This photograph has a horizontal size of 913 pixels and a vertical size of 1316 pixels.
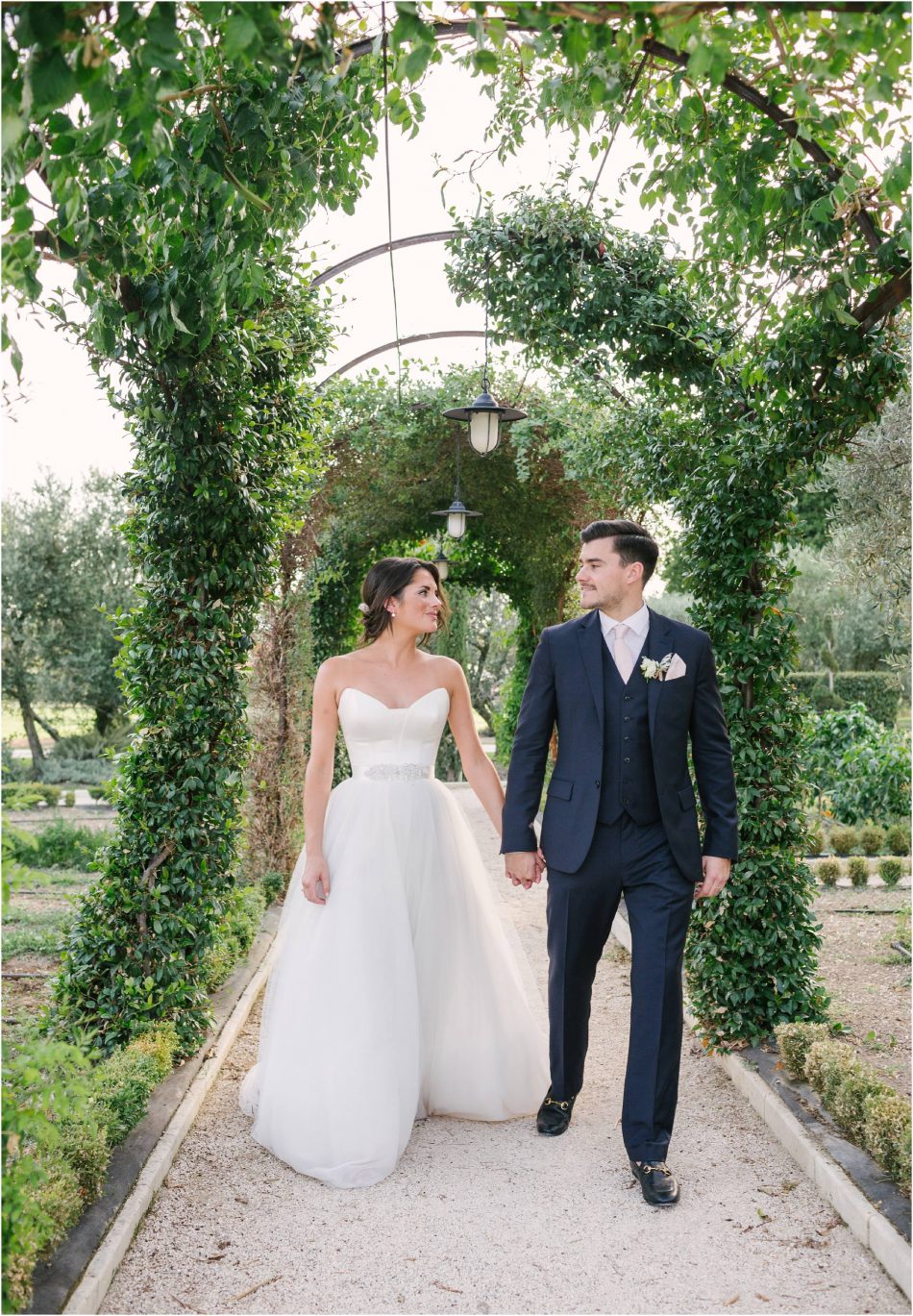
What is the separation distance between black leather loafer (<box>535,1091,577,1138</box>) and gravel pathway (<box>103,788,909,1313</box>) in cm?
5

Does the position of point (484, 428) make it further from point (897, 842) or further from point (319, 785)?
point (897, 842)

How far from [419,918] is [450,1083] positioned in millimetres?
665

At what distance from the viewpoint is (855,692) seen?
80.0 feet

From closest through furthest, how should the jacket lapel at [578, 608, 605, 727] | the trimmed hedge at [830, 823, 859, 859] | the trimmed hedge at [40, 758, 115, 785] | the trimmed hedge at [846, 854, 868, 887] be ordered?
the jacket lapel at [578, 608, 605, 727]
the trimmed hedge at [846, 854, 868, 887]
the trimmed hedge at [830, 823, 859, 859]
the trimmed hedge at [40, 758, 115, 785]

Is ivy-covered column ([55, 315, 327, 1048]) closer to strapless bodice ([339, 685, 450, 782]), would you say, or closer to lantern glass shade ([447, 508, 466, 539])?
strapless bodice ([339, 685, 450, 782])

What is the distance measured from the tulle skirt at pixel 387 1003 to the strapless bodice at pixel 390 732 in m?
0.06

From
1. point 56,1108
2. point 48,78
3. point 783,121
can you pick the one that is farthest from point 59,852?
point 48,78

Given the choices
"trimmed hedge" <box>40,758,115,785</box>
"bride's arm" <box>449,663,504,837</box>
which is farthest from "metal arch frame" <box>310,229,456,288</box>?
"trimmed hedge" <box>40,758,115,785</box>

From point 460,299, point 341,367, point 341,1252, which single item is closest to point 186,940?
point 341,1252

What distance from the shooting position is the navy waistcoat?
3822 millimetres

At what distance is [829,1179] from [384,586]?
2.67 metres

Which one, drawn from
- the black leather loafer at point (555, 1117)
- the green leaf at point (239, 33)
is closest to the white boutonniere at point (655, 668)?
the black leather loafer at point (555, 1117)

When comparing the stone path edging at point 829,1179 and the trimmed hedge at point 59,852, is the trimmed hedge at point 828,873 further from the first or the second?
the trimmed hedge at point 59,852

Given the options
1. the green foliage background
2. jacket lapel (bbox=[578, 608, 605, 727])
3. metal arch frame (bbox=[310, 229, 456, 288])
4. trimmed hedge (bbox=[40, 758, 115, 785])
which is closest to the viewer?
the green foliage background
